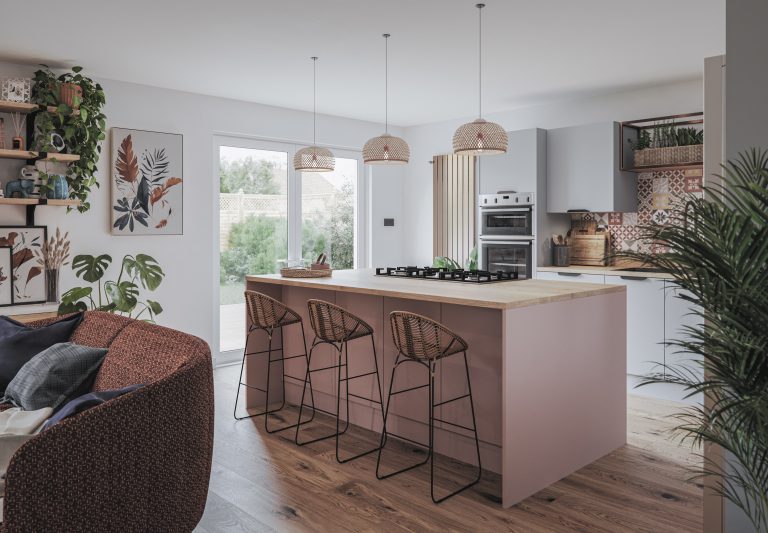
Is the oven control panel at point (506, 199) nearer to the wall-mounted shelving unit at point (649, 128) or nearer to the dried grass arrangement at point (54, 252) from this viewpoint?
the wall-mounted shelving unit at point (649, 128)

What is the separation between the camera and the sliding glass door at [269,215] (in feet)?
20.1

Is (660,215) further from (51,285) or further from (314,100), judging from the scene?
(51,285)

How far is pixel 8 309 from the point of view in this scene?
15.2ft

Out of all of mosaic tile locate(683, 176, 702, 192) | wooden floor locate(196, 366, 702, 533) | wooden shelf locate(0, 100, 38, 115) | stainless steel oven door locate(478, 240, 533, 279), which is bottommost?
wooden floor locate(196, 366, 702, 533)

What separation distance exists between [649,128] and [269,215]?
3.76 meters

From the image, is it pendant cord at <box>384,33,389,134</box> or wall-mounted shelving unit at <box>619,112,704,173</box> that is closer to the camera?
pendant cord at <box>384,33,389,134</box>

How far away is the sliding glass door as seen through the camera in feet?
20.1

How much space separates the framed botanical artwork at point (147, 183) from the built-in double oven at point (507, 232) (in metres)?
2.98

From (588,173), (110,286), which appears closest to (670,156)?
(588,173)

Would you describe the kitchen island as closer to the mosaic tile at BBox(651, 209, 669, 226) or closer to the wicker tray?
the wicker tray

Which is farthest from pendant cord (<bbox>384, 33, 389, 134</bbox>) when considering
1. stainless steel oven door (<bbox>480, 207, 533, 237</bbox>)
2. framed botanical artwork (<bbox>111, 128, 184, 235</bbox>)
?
framed botanical artwork (<bbox>111, 128, 184, 235</bbox>)

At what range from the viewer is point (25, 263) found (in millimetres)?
4730

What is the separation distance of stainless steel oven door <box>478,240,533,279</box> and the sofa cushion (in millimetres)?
4086

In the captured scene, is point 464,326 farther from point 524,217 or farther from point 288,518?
point 524,217
